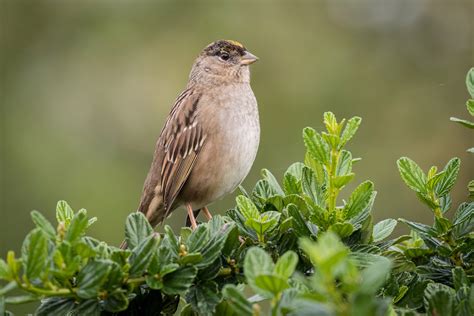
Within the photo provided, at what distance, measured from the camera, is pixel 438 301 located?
1446 millimetres

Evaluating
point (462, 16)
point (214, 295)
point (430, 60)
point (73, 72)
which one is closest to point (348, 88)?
point (430, 60)

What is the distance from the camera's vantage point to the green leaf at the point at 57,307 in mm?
1556

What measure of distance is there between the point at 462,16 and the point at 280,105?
2.02 meters

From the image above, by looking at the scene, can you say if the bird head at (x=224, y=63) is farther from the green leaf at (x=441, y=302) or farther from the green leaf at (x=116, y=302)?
the green leaf at (x=441, y=302)

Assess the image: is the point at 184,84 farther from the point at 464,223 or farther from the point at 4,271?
the point at 4,271

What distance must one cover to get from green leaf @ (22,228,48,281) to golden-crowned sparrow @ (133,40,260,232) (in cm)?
235

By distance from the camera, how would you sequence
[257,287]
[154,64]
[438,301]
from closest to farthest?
[257,287], [438,301], [154,64]

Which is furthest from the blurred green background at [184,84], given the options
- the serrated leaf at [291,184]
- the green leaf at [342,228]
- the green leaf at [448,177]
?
→ the green leaf at [342,228]

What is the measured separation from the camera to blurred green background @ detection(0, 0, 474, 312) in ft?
18.5

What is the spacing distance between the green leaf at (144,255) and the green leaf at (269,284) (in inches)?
12.7

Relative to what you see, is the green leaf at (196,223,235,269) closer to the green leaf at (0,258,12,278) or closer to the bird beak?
the green leaf at (0,258,12,278)

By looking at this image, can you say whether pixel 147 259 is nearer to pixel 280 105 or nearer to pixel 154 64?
pixel 280 105

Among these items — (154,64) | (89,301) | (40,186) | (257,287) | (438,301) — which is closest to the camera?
(257,287)

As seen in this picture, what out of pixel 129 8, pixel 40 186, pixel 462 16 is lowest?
pixel 40 186
